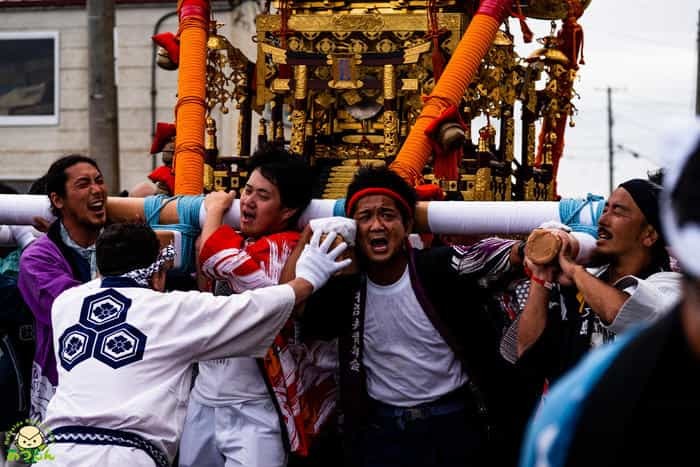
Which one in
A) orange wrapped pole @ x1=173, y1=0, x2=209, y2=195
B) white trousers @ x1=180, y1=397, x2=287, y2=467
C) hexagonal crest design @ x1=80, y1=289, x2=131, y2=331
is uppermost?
orange wrapped pole @ x1=173, y1=0, x2=209, y2=195

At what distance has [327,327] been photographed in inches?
178

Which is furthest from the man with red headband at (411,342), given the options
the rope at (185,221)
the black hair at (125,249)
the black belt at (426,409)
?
the rope at (185,221)

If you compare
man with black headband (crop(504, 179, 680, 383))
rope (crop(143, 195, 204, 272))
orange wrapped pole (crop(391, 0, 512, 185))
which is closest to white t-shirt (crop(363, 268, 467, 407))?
man with black headband (crop(504, 179, 680, 383))

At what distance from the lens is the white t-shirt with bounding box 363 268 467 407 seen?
4387 millimetres

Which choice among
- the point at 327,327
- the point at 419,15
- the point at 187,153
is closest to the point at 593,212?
the point at 327,327

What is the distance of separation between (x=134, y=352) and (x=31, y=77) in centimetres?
1899

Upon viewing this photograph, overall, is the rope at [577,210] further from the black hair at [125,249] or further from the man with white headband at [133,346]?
the black hair at [125,249]

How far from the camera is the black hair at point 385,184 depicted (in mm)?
4527

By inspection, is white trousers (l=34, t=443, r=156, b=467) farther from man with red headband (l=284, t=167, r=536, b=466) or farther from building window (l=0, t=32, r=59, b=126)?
building window (l=0, t=32, r=59, b=126)

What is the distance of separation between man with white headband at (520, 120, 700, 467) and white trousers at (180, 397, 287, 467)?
2.86 meters

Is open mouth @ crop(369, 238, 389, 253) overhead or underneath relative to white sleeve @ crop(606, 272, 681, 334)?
overhead

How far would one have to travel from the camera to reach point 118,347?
4.04 metres

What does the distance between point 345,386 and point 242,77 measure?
6.70m

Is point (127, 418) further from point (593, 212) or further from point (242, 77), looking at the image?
point (242, 77)
